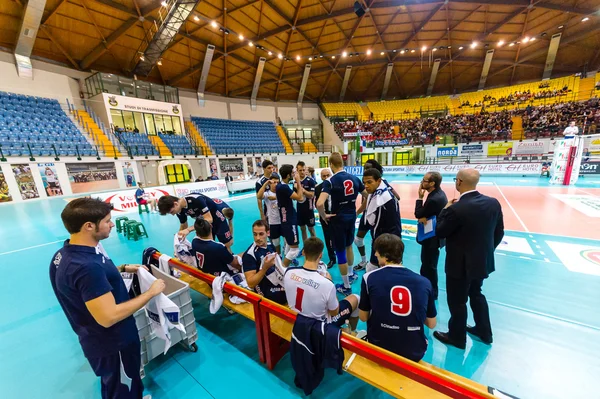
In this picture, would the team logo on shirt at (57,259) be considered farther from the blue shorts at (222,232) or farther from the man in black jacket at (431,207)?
the man in black jacket at (431,207)

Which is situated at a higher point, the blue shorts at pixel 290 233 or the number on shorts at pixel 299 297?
the number on shorts at pixel 299 297

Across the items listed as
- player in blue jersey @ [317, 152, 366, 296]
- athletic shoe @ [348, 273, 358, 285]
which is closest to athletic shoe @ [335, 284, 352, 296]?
player in blue jersey @ [317, 152, 366, 296]

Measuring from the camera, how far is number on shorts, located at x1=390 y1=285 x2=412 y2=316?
1772 millimetres

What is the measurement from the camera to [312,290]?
6.51 feet

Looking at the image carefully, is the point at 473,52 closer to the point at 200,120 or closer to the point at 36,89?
the point at 200,120

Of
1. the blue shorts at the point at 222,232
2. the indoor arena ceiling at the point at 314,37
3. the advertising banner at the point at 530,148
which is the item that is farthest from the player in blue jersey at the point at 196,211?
the advertising banner at the point at 530,148

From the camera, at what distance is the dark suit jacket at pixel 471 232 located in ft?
7.58

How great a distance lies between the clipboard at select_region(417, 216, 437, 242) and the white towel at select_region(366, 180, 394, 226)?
56 cm

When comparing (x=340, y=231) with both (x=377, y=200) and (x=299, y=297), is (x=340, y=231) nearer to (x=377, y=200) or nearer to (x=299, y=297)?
(x=377, y=200)

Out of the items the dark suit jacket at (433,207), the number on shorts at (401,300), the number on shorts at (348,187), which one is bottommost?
the number on shorts at (401,300)

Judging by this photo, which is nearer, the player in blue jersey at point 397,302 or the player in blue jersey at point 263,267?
the player in blue jersey at point 397,302

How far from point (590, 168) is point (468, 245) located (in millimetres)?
20875

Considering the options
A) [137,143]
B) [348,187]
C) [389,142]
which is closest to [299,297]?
[348,187]

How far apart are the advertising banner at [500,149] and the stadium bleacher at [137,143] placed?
2975 centimetres
